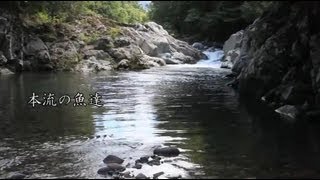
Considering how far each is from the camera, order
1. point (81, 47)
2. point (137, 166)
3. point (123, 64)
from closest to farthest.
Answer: point (137, 166), point (123, 64), point (81, 47)

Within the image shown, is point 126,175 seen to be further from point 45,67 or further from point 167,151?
point 45,67

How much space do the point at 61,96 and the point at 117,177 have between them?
20.9m

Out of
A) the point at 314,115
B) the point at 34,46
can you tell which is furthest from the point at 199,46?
the point at 314,115

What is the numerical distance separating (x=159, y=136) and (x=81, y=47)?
4515 centimetres

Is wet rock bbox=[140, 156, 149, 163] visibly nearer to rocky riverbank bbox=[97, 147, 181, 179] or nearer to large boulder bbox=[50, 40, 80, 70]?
rocky riverbank bbox=[97, 147, 181, 179]

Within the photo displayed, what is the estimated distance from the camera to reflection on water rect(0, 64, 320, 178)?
1747 cm

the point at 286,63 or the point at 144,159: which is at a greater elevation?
the point at 286,63

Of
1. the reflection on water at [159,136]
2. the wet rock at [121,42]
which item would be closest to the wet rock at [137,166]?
the reflection on water at [159,136]

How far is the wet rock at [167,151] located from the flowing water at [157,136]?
0.28 metres

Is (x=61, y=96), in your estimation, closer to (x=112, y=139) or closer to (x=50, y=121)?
(x=50, y=121)

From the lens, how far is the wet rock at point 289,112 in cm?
2703

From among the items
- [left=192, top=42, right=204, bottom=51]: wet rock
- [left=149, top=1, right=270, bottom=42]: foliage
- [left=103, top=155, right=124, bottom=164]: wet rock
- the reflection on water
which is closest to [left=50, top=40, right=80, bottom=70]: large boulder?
[left=149, top=1, right=270, bottom=42]: foliage

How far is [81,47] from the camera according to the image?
65938 millimetres

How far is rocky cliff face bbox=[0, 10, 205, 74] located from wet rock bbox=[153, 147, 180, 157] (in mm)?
39793
